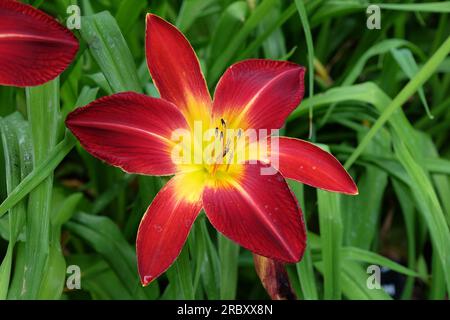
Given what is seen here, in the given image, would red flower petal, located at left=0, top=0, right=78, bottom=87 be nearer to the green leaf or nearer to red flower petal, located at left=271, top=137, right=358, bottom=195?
the green leaf

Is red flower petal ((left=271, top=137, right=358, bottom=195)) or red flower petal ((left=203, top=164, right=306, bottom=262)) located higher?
red flower petal ((left=271, top=137, right=358, bottom=195))

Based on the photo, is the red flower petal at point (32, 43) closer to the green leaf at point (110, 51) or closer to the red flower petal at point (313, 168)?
the green leaf at point (110, 51)

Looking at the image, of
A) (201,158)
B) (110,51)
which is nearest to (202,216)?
(201,158)

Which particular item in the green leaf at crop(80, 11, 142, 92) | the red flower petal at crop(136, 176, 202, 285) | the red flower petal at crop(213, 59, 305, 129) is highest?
the green leaf at crop(80, 11, 142, 92)

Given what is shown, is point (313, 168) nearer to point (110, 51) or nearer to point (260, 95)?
point (260, 95)

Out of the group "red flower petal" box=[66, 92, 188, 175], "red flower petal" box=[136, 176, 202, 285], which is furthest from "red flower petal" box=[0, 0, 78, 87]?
"red flower petal" box=[136, 176, 202, 285]

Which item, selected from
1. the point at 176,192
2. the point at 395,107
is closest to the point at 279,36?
the point at 395,107
